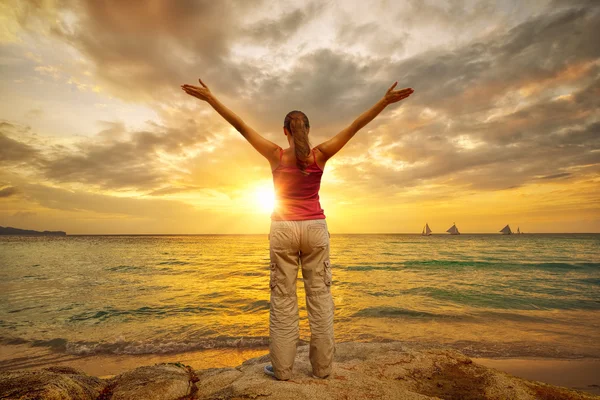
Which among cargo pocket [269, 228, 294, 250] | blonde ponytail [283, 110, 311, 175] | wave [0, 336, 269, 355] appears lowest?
wave [0, 336, 269, 355]

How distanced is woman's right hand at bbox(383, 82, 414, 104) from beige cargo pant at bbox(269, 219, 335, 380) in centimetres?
167

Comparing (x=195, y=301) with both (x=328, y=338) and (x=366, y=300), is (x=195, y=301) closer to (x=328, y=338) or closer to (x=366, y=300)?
(x=366, y=300)

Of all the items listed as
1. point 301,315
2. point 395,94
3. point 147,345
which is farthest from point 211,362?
point 395,94

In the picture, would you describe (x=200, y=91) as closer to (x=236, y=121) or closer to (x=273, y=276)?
(x=236, y=121)

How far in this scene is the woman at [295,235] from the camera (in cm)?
338

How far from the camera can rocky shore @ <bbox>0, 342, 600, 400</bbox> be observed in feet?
10.1

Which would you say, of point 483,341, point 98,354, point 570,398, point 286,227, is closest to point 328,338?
point 286,227

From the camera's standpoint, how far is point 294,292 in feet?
A: 11.5

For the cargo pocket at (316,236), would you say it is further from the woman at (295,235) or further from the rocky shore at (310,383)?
the rocky shore at (310,383)

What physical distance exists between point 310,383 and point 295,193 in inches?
81.1

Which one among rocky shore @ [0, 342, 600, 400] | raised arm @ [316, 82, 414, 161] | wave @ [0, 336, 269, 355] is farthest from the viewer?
wave @ [0, 336, 269, 355]

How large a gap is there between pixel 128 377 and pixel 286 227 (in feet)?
8.45

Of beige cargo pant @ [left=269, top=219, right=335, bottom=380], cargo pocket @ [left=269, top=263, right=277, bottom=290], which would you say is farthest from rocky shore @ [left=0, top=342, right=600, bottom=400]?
cargo pocket @ [left=269, top=263, right=277, bottom=290]

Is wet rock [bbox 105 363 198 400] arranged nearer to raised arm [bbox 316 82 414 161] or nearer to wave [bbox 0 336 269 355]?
raised arm [bbox 316 82 414 161]
